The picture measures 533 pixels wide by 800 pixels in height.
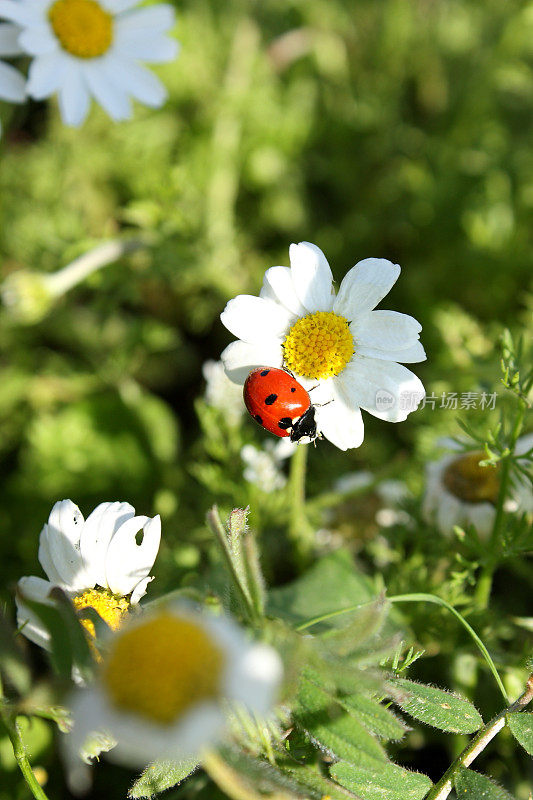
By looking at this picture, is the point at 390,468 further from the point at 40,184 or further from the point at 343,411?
the point at 40,184

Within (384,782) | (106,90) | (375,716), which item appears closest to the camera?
(375,716)

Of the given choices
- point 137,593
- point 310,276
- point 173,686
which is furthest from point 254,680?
point 310,276

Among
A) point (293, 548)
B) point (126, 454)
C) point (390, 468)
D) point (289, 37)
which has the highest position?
point (289, 37)

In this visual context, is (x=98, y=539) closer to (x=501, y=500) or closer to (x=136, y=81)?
(x=501, y=500)

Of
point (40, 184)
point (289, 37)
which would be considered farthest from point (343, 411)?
point (289, 37)

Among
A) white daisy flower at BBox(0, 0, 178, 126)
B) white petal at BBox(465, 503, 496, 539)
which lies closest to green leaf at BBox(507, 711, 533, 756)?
white petal at BBox(465, 503, 496, 539)

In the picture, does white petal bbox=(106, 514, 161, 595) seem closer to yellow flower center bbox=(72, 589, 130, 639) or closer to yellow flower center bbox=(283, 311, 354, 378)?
yellow flower center bbox=(72, 589, 130, 639)
